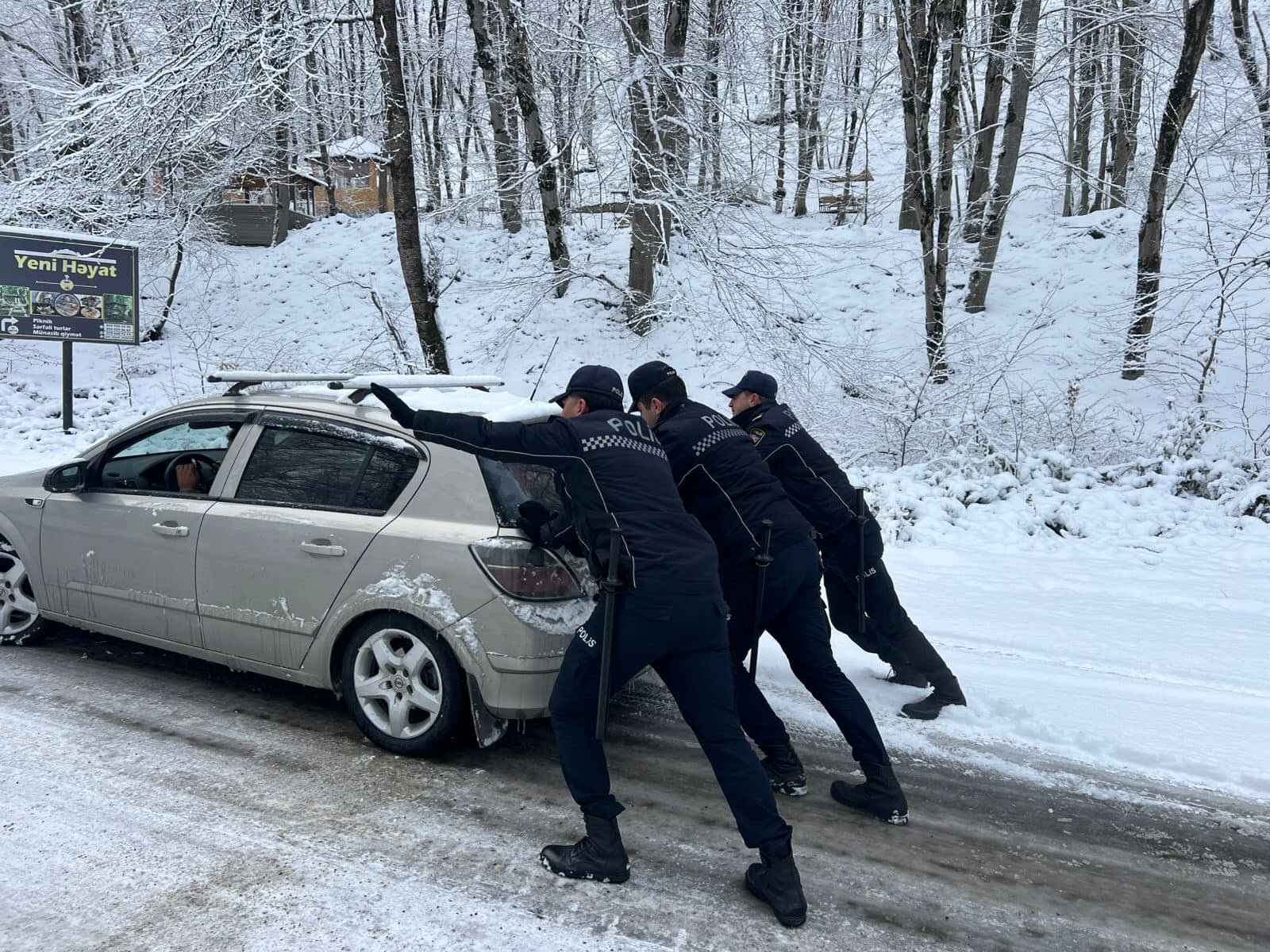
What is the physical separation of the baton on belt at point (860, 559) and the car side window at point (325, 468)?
2318 millimetres

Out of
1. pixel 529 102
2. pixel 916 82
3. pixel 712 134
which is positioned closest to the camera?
pixel 712 134

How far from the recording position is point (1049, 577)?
26.0 ft

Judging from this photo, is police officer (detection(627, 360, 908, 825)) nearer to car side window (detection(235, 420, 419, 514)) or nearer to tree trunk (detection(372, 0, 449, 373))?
car side window (detection(235, 420, 419, 514))

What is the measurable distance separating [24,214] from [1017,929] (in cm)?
1487

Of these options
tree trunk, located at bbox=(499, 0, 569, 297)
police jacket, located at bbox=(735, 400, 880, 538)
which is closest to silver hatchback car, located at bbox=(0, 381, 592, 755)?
police jacket, located at bbox=(735, 400, 880, 538)

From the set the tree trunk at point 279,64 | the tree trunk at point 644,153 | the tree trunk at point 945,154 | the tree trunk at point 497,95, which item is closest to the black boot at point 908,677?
the tree trunk at point 644,153

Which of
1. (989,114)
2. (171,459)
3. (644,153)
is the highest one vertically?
(989,114)

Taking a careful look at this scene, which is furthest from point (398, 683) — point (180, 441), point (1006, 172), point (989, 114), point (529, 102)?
point (1006, 172)

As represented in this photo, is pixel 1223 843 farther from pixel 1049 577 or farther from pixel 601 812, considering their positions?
pixel 1049 577

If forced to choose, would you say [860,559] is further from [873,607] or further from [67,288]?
[67,288]

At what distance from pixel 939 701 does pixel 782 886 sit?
2242mm

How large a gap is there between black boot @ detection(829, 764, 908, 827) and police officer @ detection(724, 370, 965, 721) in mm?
1136

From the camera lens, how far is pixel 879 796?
382 centimetres

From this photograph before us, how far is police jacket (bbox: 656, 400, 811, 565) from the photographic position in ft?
13.0
